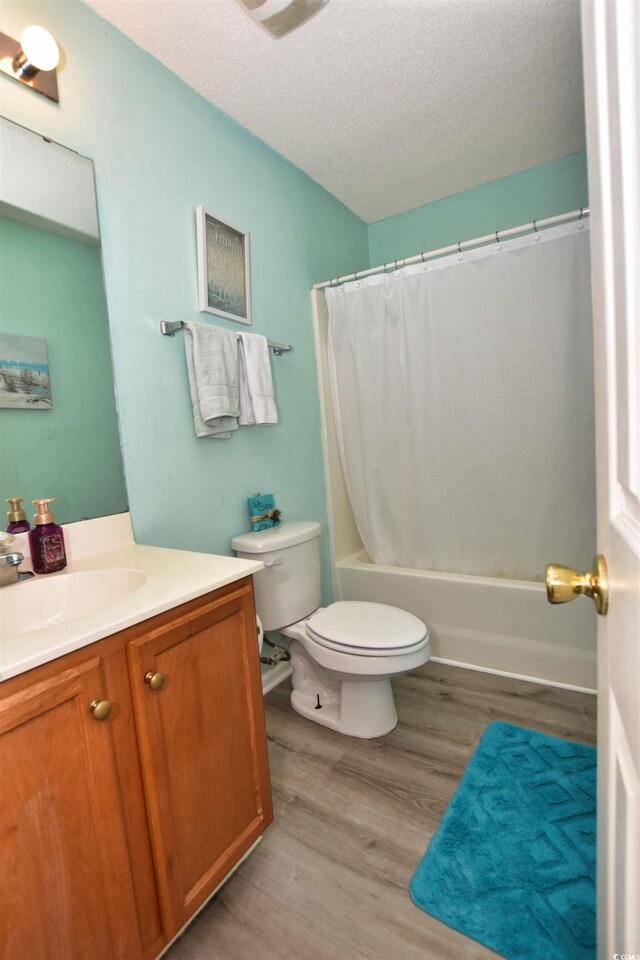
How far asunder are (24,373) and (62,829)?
1.00m

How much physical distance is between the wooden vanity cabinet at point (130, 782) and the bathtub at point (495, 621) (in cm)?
121

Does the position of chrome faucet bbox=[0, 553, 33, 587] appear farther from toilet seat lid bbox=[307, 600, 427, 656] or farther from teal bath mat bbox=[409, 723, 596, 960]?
teal bath mat bbox=[409, 723, 596, 960]

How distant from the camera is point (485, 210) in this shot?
7.93 ft

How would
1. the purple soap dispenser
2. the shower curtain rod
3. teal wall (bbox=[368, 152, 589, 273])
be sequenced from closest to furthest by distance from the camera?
the purple soap dispenser < the shower curtain rod < teal wall (bbox=[368, 152, 589, 273])

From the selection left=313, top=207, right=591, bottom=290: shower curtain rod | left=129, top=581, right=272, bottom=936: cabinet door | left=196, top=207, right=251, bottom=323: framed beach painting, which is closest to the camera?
left=129, top=581, right=272, bottom=936: cabinet door

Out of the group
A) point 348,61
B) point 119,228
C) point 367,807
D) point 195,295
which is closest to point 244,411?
point 195,295

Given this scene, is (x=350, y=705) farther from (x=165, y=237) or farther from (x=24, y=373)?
(x=165, y=237)

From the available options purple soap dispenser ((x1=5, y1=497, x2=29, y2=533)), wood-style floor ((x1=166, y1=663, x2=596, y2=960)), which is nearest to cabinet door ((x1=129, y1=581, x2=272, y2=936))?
wood-style floor ((x1=166, y1=663, x2=596, y2=960))

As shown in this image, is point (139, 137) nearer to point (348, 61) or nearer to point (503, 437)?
point (348, 61)

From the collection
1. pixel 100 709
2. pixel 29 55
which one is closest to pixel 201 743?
pixel 100 709

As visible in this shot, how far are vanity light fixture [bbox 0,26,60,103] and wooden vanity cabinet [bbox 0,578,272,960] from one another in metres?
1.38

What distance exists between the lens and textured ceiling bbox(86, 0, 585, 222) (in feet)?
4.49

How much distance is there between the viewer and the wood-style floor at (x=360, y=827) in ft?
3.25

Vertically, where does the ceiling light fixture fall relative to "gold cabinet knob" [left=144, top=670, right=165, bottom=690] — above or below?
above
